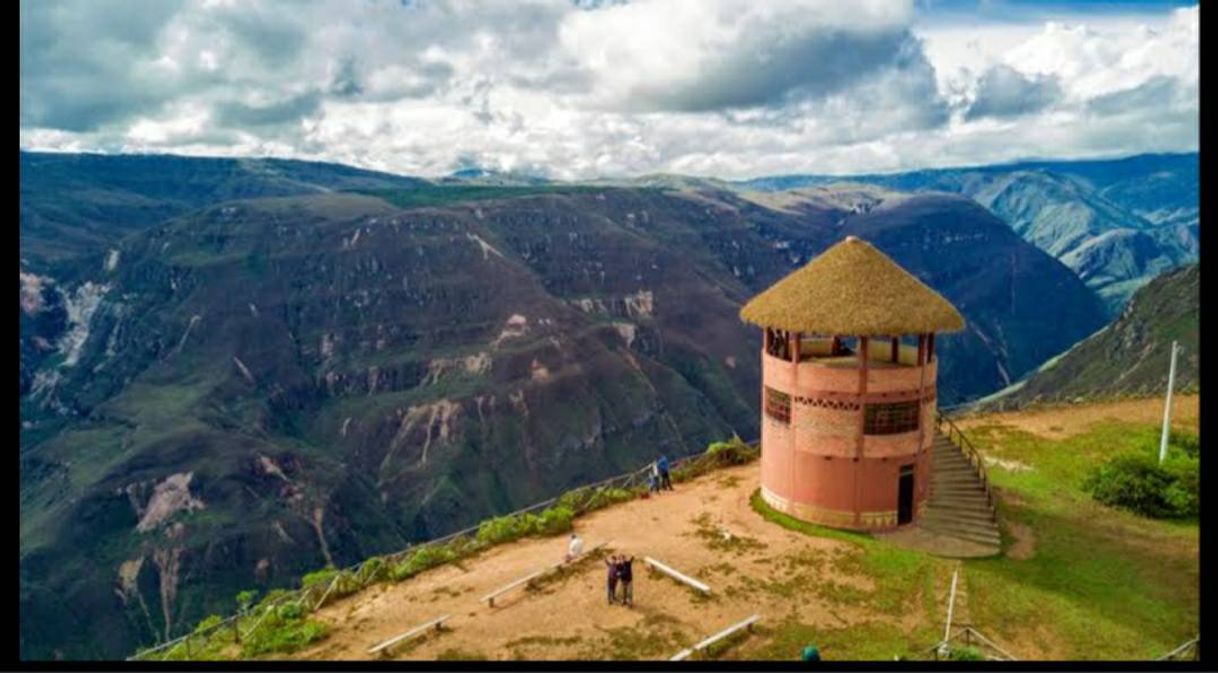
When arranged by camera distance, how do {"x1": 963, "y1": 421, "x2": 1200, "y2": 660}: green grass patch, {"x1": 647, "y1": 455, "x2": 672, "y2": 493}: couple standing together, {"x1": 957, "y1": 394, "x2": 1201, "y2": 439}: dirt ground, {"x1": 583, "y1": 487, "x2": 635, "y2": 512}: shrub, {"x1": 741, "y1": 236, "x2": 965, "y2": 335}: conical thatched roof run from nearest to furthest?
{"x1": 963, "y1": 421, "x2": 1200, "y2": 660}: green grass patch, {"x1": 741, "y1": 236, "x2": 965, "y2": 335}: conical thatched roof, {"x1": 583, "y1": 487, "x2": 635, "y2": 512}: shrub, {"x1": 647, "y1": 455, "x2": 672, "y2": 493}: couple standing together, {"x1": 957, "y1": 394, "x2": 1201, "y2": 439}: dirt ground

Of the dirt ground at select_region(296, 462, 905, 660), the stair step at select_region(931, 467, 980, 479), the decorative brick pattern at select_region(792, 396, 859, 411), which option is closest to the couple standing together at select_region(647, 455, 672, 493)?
the dirt ground at select_region(296, 462, 905, 660)

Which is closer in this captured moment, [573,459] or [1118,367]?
[1118,367]

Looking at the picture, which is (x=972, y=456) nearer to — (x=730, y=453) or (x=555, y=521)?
(x=730, y=453)

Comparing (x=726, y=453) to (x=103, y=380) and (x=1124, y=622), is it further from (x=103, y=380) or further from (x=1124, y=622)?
(x=103, y=380)

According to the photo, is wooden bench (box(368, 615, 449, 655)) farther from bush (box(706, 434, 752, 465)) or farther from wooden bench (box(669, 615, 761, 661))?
bush (box(706, 434, 752, 465))

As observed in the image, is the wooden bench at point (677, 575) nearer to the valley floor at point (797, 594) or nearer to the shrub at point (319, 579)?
the valley floor at point (797, 594)

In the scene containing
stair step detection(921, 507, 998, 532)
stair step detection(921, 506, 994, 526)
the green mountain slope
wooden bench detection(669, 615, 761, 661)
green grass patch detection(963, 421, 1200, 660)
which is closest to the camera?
wooden bench detection(669, 615, 761, 661)

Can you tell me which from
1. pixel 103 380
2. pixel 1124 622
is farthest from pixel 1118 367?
pixel 103 380

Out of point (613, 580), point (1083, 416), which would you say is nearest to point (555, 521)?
point (613, 580)
